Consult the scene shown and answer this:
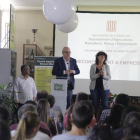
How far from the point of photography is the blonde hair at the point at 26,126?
171 cm

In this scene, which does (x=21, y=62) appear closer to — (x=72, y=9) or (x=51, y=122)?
(x=72, y=9)

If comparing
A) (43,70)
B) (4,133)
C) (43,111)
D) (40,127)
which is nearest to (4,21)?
(43,70)

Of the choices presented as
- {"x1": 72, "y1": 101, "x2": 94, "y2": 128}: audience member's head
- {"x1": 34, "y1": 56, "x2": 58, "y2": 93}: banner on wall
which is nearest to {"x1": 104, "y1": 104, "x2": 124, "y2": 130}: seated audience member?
{"x1": 72, "y1": 101, "x2": 94, "y2": 128}: audience member's head

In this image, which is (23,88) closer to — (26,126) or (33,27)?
(26,126)

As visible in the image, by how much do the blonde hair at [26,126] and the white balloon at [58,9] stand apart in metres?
2.23

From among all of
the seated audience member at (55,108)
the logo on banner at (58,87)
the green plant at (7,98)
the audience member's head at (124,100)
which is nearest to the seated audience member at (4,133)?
A: the seated audience member at (55,108)

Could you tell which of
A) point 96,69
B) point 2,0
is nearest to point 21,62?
point 2,0

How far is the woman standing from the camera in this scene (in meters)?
4.88

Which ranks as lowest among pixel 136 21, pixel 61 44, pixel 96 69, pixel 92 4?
pixel 96 69

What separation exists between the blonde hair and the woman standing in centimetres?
310

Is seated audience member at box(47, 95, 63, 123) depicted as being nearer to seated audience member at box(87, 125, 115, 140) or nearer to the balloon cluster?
the balloon cluster

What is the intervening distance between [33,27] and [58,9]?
213 inches

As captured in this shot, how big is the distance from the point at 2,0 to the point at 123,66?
4.10m

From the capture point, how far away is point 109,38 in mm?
7125
